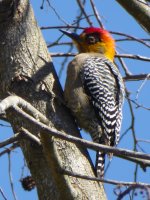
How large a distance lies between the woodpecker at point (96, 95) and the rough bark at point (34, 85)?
0.71 meters

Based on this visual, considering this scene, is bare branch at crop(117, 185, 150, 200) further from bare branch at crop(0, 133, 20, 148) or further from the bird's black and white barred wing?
the bird's black and white barred wing

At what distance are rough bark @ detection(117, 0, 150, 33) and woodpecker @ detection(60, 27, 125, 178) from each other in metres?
1.27

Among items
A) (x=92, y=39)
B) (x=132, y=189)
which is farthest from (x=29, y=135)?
(x=92, y=39)

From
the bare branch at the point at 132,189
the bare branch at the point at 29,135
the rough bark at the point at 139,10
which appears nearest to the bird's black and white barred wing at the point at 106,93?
the rough bark at the point at 139,10

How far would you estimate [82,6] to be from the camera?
510 centimetres

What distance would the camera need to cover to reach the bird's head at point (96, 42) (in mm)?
6608

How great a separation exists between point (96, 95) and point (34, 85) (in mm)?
1441

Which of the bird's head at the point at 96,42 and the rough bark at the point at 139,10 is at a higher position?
the rough bark at the point at 139,10

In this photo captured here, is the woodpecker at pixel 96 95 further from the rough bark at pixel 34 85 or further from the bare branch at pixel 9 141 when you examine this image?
the bare branch at pixel 9 141

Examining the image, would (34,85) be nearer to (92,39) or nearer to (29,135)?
(29,135)

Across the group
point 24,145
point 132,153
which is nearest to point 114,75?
point 24,145

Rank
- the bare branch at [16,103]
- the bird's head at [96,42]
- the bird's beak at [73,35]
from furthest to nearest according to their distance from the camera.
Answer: the bird's head at [96,42] < the bird's beak at [73,35] < the bare branch at [16,103]

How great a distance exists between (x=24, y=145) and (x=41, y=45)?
0.93m

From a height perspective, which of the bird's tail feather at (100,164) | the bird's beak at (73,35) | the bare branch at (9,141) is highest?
the bare branch at (9,141)
